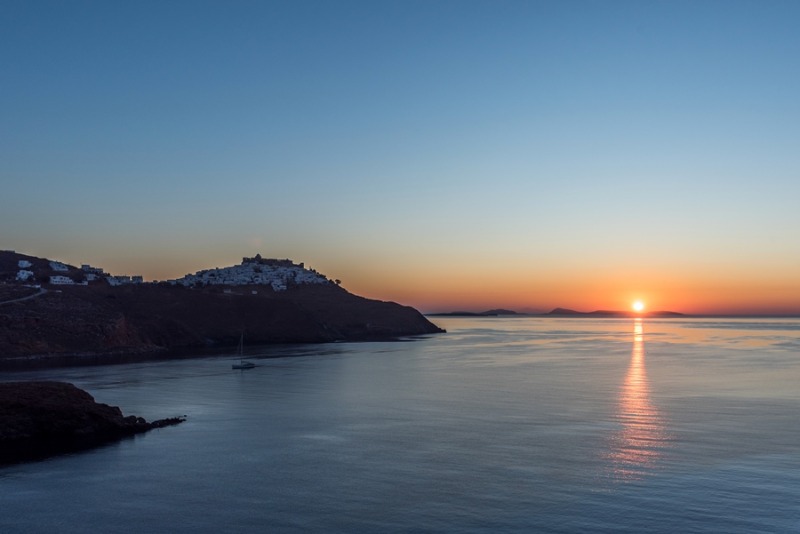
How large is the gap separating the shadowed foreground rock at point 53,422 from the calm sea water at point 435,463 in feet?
7.43

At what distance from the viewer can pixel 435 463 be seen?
30328 mm

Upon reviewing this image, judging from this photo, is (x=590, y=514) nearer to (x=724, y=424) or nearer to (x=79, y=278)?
(x=724, y=424)

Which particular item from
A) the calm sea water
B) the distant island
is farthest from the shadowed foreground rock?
the distant island

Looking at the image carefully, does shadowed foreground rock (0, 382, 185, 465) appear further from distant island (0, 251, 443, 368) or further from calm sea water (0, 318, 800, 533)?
distant island (0, 251, 443, 368)

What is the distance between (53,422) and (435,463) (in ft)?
73.2

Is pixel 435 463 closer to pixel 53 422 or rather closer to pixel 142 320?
pixel 53 422

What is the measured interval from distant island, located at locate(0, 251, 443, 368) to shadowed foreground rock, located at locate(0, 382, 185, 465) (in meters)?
44.5

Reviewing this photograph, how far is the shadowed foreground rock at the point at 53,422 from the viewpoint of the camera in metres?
34.6

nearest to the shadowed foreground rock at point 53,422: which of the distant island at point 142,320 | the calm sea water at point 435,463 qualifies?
the calm sea water at point 435,463

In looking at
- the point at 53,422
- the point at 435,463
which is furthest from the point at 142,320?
the point at 435,463

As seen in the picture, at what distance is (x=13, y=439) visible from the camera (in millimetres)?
34750

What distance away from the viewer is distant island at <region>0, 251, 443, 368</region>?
93125 mm

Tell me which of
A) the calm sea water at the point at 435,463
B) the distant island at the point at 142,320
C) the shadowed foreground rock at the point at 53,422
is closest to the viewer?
the calm sea water at the point at 435,463

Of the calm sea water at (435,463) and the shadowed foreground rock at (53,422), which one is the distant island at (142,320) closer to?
the calm sea water at (435,463)
